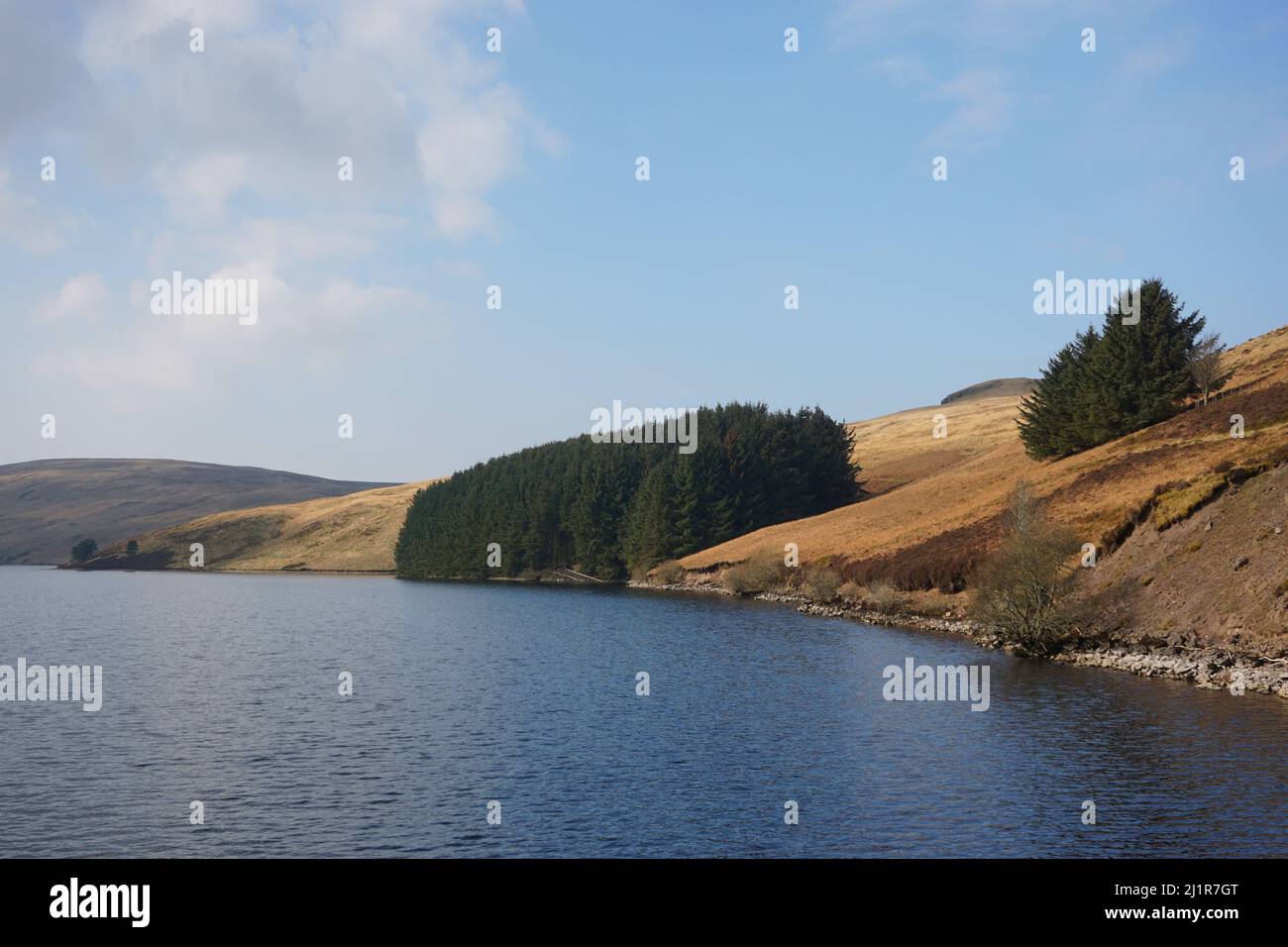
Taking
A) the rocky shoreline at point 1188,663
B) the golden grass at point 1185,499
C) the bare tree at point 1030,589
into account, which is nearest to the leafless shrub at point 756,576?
the rocky shoreline at point 1188,663

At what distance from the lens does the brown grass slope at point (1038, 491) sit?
74.4 m

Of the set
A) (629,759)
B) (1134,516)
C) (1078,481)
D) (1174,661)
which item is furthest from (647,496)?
(629,759)

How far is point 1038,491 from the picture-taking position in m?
91.4

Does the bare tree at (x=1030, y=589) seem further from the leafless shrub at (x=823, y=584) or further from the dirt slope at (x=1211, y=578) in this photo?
the leafless shrub at (x=823, y=584)

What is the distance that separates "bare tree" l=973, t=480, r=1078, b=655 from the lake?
2.89 m

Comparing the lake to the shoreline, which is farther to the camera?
the shoreline

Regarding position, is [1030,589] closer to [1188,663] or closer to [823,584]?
[1188,663]

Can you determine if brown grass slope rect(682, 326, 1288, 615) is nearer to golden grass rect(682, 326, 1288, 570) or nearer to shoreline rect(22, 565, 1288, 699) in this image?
golden grass rect(682, 326, 1288, 570)

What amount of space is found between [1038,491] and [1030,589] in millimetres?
36657

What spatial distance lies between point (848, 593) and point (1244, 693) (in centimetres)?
5029

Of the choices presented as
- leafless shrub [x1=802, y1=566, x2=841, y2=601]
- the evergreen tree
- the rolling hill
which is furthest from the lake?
the evergreen tree

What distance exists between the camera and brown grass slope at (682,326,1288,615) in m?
74.4
